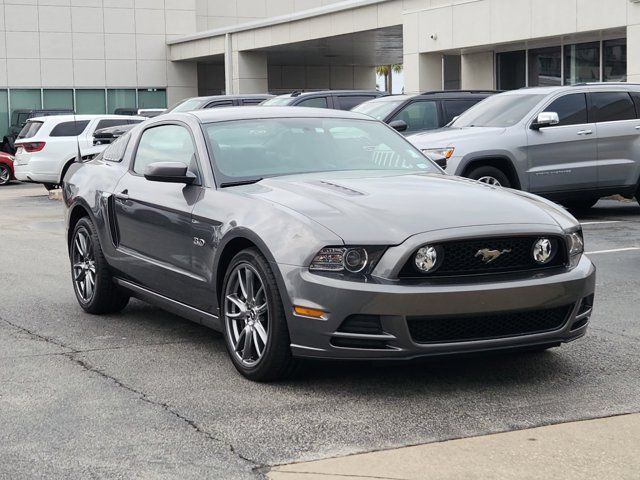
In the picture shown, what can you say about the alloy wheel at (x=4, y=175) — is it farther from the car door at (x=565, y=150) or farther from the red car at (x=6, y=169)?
the car door at (x=565, y=150)

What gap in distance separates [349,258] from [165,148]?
2510 millimetres

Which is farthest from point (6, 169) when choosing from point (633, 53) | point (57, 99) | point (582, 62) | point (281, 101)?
point (57, 99)

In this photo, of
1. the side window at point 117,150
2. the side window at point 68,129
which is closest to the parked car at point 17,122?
the side window at point 68,129

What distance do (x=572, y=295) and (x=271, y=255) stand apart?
158 cm

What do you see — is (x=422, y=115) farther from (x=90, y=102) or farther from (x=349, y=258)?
(x=90, y=102)

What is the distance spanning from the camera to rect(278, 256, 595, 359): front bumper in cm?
550

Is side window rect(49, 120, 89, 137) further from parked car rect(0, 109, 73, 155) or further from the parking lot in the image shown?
the parking lot

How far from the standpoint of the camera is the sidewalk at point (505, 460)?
14.8 ft

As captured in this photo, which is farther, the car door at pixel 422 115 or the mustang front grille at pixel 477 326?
the car door at pixel 422 115

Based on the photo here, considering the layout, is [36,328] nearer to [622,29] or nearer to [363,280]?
[363,280]

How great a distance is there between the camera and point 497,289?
18.3ft

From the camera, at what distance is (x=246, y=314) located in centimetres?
613

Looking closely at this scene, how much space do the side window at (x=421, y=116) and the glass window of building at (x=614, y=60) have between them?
29.3 ft

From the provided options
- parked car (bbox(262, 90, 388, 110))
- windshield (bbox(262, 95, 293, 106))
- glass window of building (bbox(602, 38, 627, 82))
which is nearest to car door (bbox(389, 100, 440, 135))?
parked car (bbox(262, 90, 388, 110))
